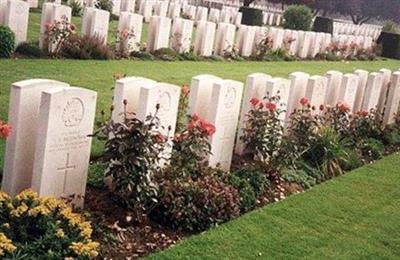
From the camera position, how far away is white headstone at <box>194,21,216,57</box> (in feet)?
49.5

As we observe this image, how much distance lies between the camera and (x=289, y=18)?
90.0 ft

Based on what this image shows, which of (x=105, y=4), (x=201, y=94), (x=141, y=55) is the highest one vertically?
(x=105, y=4)

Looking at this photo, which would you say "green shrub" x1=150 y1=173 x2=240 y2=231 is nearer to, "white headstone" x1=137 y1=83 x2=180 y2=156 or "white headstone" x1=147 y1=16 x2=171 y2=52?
"white headstone" x1=137 y1=83 x2=180 y2=156

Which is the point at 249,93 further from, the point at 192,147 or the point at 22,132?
the point at 22,132

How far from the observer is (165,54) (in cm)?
1385

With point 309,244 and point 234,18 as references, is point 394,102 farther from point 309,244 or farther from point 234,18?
point 234,18

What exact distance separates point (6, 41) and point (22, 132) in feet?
20.3

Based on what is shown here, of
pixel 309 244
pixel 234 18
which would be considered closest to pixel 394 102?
pixel 309 244

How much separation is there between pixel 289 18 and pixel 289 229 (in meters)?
23.0

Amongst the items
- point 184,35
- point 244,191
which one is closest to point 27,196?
point 244,191

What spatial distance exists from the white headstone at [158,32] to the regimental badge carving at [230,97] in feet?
24.6

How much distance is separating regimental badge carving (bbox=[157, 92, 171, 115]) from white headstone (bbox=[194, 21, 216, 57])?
9.59 metres

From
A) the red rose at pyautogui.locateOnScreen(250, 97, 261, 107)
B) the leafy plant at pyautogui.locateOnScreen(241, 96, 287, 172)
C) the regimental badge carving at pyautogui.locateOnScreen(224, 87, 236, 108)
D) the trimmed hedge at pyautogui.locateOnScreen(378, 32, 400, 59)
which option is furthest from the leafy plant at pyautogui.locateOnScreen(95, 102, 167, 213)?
the trimmed hedge at pyautogui.locateOnScreen(378, 32, 400, 59)

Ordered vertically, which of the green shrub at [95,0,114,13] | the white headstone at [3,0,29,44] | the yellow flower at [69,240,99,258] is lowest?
the yellow flower at [69,240,99,258]
